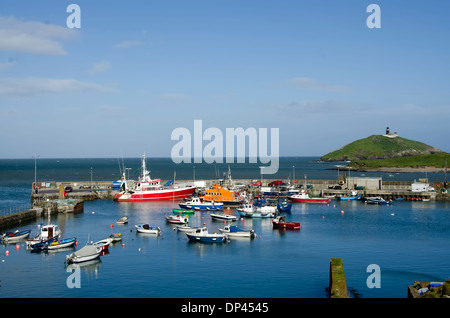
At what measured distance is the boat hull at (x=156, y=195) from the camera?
86562 millimetres

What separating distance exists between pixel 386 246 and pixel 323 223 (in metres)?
16.3

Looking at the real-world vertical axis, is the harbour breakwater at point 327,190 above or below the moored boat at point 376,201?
above

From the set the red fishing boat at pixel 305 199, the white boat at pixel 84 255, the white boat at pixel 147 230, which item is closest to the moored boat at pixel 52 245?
the white boat at pixel 84 255

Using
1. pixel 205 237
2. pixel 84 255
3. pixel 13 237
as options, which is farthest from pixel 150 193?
pixel 84 255

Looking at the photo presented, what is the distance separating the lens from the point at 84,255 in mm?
36812

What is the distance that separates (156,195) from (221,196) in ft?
58.3

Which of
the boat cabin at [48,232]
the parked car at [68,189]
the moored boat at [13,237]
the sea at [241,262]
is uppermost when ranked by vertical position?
the parked car at [68,189]

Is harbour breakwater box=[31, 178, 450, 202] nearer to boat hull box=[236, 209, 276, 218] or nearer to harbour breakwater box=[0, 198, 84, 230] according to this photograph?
harbour breakwater box=[0, 198, 84, 230]

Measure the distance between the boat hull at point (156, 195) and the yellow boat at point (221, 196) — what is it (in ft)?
36.4

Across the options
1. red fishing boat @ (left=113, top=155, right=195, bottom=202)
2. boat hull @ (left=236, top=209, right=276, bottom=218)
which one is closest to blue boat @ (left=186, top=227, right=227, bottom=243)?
boat hull @ (left=236, top=209, right=276, bottom=218)

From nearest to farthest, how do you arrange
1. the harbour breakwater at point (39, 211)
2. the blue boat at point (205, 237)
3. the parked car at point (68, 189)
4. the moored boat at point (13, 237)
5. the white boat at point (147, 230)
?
the moored boat at point (13, 237)
the blue boat at point (205, 237)
the white boat at point (147, 230)
the harbour breakwater at point (39, 211)
the parked car at point (68, 189)

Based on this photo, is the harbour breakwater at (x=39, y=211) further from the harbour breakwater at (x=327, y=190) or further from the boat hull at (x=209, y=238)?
the boat hull at (x=209, y=238)
